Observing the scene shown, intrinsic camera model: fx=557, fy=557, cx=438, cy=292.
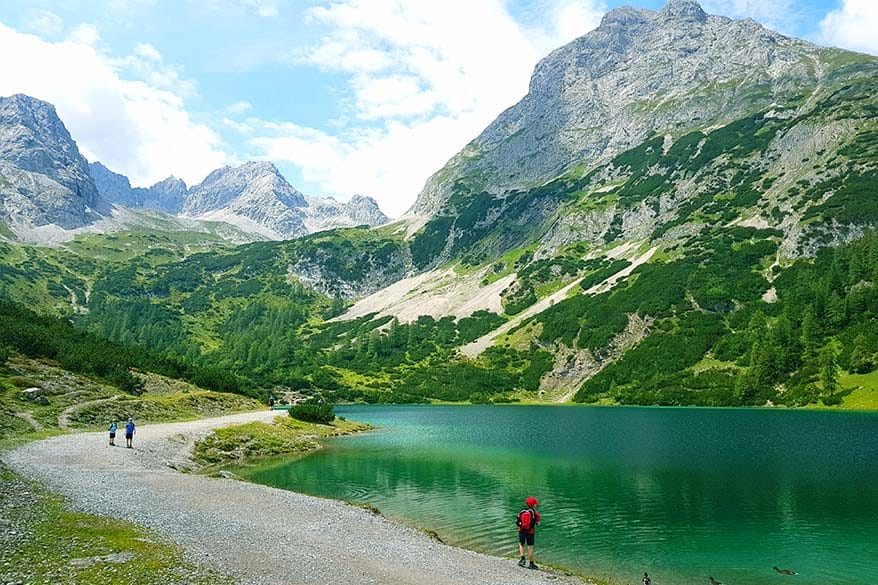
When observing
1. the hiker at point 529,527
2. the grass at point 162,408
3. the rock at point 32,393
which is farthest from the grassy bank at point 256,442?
the hiker at point 529,527

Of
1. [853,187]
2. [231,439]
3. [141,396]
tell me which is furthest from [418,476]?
[853,187]

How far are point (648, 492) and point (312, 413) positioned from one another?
6195 centimetres

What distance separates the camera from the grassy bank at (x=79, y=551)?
1775 cm

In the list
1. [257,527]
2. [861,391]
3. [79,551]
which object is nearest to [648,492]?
[257,527]

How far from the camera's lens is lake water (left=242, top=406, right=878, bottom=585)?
29.0 metres

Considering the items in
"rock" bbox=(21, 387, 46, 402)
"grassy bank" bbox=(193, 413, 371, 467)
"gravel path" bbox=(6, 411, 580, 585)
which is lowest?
"grassy bank" bbox=(193, 413, 371, 467)

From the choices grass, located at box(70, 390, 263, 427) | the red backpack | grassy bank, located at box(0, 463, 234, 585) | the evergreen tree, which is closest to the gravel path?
grassy bank, located at box(0, 463, 234, 585)

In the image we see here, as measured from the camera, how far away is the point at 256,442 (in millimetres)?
66000

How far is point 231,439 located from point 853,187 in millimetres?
222519

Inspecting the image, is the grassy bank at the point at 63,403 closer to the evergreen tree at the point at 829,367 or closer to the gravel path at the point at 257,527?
the gravel path at the point at 257,527

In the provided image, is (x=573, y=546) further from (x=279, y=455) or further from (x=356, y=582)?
(x=279, y=455)

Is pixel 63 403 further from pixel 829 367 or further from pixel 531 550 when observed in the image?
pixel 829 367

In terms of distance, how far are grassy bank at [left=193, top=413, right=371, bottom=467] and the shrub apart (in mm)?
5743

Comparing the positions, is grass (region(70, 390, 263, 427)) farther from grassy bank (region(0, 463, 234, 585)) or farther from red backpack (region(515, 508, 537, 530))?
red backpack (region(515, 508, 537, 530))
